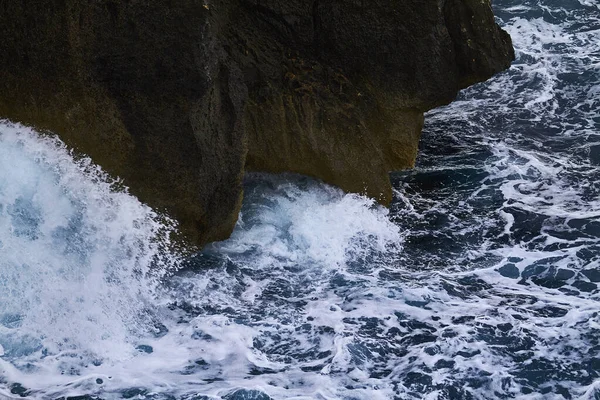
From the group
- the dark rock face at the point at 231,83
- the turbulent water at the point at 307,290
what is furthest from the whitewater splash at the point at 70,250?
the dark rock face at the point at 231,83

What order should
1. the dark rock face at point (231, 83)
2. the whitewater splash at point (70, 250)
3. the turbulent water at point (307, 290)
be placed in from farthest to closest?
the dark rock face at point (231, 83), the whitewater splash at point (70, 250), the turbulent water at point (307, 290)

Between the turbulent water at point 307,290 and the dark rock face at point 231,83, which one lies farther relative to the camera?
the dark rock face at point 231,83

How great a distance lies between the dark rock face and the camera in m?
7.03

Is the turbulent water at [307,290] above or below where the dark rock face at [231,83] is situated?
below

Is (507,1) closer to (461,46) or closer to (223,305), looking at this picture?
(461,46)

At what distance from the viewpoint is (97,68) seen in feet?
23.1

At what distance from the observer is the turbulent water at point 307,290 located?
622 cm

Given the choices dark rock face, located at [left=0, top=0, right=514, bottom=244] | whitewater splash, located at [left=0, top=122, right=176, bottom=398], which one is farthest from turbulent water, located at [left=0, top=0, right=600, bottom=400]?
→ dark rock face, located at [left=0, top=0, right=514, bottom=244]

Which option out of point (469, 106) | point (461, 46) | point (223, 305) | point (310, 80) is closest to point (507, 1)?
point (469, 106)

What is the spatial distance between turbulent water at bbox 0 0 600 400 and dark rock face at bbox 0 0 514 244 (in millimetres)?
275

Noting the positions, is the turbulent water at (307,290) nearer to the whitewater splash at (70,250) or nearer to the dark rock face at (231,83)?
the whitewater splash at (70,250)

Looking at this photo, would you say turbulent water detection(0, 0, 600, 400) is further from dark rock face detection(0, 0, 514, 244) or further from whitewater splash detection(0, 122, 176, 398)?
dark rock face detection(0, 0, 514, 244)

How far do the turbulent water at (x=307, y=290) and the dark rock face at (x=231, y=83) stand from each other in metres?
0.28

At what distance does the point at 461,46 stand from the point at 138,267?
12.8 ft
